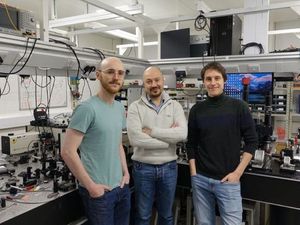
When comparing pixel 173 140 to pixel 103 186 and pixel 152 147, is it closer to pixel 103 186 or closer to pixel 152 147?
pixel 152 147

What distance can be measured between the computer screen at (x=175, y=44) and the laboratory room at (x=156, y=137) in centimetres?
1

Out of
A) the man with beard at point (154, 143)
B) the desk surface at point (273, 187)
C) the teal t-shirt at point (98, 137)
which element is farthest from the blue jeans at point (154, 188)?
the desk surface at point (273, 187)

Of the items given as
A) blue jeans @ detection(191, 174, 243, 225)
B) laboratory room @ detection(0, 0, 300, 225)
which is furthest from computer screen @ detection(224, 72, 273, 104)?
blue jeans @ detection(191, 174, 243, 225)

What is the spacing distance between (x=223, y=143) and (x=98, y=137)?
78 cm

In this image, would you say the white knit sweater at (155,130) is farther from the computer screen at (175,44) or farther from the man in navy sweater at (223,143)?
the computer screen at (175,44)

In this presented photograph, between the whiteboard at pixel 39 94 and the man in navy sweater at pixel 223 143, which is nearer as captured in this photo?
the man in navy sweater at pixel 223 143

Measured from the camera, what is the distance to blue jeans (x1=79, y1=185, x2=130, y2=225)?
4.81ft

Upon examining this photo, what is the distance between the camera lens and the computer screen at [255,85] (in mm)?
2271

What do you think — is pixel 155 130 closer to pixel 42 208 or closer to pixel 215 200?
pixel 215 200

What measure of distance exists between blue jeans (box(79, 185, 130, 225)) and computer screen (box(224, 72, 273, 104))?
1.39m

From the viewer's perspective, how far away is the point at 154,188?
1874 mm

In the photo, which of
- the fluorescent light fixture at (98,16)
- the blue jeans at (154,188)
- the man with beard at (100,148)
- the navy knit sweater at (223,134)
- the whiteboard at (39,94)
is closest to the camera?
the man with beard at (100,148)

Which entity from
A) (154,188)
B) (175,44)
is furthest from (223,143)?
(175,44)

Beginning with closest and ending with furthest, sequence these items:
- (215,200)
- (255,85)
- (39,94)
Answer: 1. (215,200)
2. (255,85)
3. (39,94)
